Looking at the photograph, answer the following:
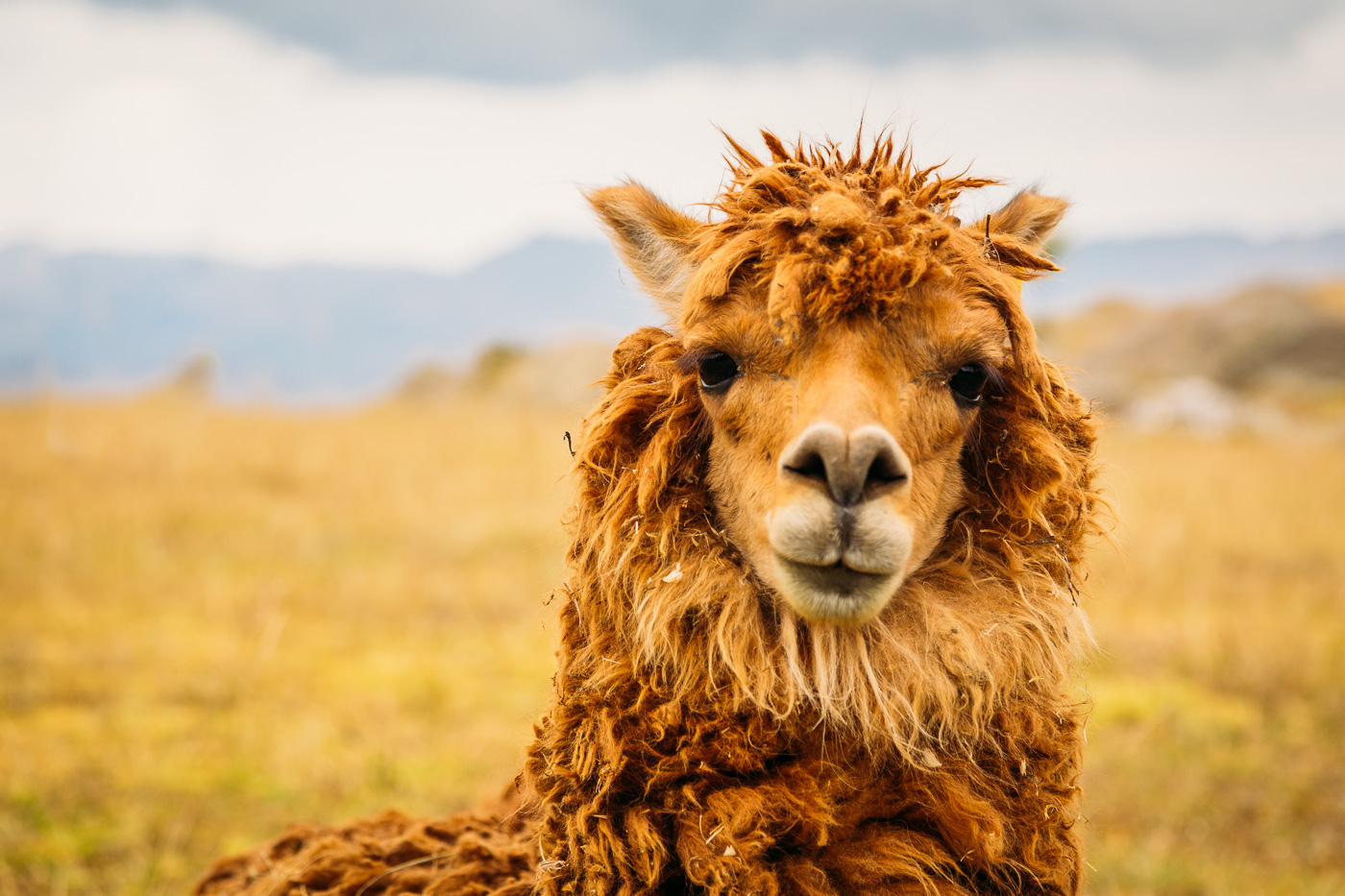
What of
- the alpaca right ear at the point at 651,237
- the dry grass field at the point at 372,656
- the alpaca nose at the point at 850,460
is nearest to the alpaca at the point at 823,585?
the alpaca nose at the point at 850,460

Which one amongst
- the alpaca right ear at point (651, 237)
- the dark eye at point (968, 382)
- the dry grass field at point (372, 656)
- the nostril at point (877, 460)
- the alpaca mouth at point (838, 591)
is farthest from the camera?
the dry grass field at point (372, 656)

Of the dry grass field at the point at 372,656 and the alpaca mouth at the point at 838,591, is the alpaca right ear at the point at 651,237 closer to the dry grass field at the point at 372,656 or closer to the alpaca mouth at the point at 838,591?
the dry grass field at the point at 372,656

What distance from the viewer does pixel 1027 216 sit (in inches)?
102

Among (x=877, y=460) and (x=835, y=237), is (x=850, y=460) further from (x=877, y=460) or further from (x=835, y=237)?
(x=835, y=237)

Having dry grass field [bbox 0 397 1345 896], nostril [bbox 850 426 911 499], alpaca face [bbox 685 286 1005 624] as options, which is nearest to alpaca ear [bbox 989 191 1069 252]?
alpaca face [bbox 685 286 1005 624]

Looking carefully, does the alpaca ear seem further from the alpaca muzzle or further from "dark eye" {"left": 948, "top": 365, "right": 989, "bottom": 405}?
the alpaca muzzle

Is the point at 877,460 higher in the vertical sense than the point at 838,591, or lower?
higher

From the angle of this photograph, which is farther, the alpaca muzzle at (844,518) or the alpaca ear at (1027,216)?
the alpaca ear at (1027,216)

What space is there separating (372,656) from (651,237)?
17.5 feet

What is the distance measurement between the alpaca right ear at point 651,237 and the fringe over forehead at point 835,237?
0.34 ft

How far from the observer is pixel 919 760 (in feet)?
6.75

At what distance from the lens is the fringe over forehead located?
82.9 inches

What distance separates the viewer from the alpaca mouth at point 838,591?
1954 millimetres

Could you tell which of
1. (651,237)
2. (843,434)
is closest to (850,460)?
(843,434)
